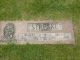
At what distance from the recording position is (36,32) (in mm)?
5551

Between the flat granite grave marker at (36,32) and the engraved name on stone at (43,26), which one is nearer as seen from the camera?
the flat granite grave marker at (36,32)

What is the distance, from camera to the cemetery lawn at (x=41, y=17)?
17.0ft

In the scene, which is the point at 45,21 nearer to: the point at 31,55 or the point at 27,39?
the point at 27,39

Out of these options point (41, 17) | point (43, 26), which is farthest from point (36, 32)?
point (41, 17)

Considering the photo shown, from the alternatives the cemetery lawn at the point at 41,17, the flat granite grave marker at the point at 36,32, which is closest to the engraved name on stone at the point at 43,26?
the flat granite grave marker at the point at 36,32

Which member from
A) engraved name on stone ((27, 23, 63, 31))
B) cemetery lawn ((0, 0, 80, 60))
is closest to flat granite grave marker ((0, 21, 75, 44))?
engraved name on stone ((27, 23, 63, 31))

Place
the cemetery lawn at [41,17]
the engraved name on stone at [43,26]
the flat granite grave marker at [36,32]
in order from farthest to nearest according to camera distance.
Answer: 1. the engraved name on stone at [43,26]
2. the flat granite grave marker at [36,32]
3. the cemetery lawn at [41,17]

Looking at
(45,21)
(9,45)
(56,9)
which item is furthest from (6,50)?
(56,9)

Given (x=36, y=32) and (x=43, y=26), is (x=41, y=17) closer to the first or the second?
(x=43, y=26)

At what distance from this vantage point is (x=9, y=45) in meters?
5.35

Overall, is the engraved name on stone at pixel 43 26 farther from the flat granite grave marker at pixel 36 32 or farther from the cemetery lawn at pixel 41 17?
the cemetery lawn at pixel 41 17

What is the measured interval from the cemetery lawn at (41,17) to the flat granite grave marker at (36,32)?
14cm

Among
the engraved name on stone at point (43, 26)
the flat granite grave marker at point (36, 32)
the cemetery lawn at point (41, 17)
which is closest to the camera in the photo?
the cemetery lawn at point (41, 17)

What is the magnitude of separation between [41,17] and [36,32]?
20.4 inches
